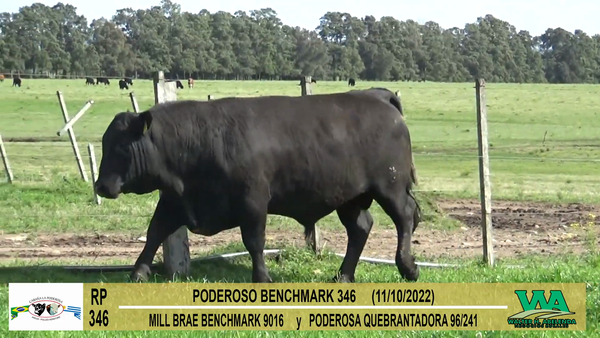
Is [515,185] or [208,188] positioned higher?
[208,188]

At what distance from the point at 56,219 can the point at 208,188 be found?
6.35 m

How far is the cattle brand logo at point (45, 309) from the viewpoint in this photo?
695cm

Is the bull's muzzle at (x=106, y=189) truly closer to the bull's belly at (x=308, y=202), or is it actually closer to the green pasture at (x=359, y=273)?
the green pasture at (x=359, y=273)

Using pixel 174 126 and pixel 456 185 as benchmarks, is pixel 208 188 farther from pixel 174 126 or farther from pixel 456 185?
pixel 456 185

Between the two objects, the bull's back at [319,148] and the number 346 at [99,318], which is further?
the bull's back at [319,148]

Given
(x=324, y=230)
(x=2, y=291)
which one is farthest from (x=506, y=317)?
(x=324, y=230)

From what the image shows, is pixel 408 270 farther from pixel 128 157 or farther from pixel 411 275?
pixel 128 157

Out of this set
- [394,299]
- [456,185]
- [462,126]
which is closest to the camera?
[394,299]

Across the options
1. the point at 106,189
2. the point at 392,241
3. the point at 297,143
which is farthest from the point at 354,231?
the point at 392,241

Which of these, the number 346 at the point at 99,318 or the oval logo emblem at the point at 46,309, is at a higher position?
the oval logo emblem at the point at 46,309

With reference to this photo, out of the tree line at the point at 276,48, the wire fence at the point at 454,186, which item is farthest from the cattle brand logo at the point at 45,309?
the tree line at the point at 276,48

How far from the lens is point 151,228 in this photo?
912cm

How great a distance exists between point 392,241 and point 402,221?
11.6 ft

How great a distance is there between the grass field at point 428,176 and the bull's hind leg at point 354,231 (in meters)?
0.28
